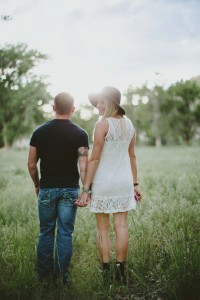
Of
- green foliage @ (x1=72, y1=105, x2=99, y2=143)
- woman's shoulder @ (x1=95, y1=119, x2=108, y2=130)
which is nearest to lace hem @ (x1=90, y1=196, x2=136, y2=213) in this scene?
woman's shoulder @ (x1=95, y1=119, x2=108, y2=130)

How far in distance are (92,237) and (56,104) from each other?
2.58 meters

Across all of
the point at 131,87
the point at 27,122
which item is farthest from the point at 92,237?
the point at 131,87

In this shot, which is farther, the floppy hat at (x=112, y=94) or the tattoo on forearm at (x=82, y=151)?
the tattoo on forearm at (x=82, y=151)

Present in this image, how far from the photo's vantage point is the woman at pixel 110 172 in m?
3.96

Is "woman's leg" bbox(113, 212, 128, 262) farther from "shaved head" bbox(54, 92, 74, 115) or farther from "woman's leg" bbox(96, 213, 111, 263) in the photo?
"shaved head" bbox(54, 92, 74, 115)

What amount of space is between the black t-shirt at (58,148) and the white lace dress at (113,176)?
30cm

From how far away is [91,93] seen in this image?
167 inches

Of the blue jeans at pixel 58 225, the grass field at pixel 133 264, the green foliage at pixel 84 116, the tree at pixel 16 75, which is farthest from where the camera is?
the green foliage at pixel 84 116

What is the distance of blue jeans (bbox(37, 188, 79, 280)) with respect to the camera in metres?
4.03

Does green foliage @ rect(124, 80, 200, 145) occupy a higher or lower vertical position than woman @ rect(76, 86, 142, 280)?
higher

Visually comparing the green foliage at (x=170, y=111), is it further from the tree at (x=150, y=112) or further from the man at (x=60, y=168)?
the man at (x=60, y=168)

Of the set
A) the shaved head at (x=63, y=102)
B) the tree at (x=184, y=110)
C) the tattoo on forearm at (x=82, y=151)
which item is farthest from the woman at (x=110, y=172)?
the tree at (x=184, y=110)

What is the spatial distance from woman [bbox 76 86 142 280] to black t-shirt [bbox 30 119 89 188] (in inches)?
8.9

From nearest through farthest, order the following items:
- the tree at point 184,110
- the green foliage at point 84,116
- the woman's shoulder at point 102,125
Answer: the woman's shoulder at point 102,125
the tree at point 184,110
the green foliage at point 84,116
